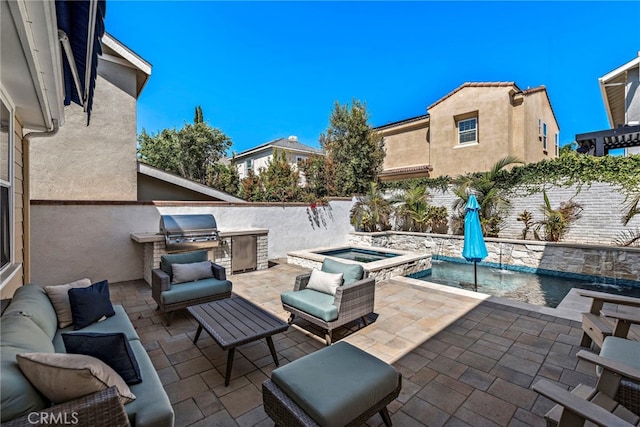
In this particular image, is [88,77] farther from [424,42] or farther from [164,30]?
[424,42]

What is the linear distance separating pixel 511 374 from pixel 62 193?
11340 millimetres

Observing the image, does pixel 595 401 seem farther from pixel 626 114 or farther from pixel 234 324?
pixel 626 114

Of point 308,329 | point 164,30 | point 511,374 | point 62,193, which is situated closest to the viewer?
point 511,374

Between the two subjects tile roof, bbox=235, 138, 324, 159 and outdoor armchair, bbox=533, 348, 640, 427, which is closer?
outdoor armchair, bbox=533, 348, 640, 427

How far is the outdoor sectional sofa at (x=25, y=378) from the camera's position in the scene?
155 centimetres

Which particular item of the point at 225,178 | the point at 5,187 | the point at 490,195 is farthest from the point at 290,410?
the point at 225,178

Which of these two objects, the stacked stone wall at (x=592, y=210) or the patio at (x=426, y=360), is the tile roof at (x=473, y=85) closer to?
the stacked stone wall at (x=592, y=210)

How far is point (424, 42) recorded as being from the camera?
41.1 ft

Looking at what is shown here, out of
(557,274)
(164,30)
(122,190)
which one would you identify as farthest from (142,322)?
(557,274)

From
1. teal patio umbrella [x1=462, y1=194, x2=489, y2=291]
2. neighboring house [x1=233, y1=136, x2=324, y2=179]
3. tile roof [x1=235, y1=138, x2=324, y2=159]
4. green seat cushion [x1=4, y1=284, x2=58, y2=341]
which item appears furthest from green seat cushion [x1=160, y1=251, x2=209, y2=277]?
tile roof [x1=235, y1=138, x2=324, y2=159]

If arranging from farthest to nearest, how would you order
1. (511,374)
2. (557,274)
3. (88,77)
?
1. (557,274)
2. (511,374)
3. (88,77)

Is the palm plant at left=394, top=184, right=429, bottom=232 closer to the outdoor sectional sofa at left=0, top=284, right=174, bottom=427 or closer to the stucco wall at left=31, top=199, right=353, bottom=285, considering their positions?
the stucco wall at left=31, top=199, right=353, bottom=285

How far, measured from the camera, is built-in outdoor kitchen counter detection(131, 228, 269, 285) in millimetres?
7047

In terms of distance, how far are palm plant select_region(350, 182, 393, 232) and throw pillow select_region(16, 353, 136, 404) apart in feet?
42.1
